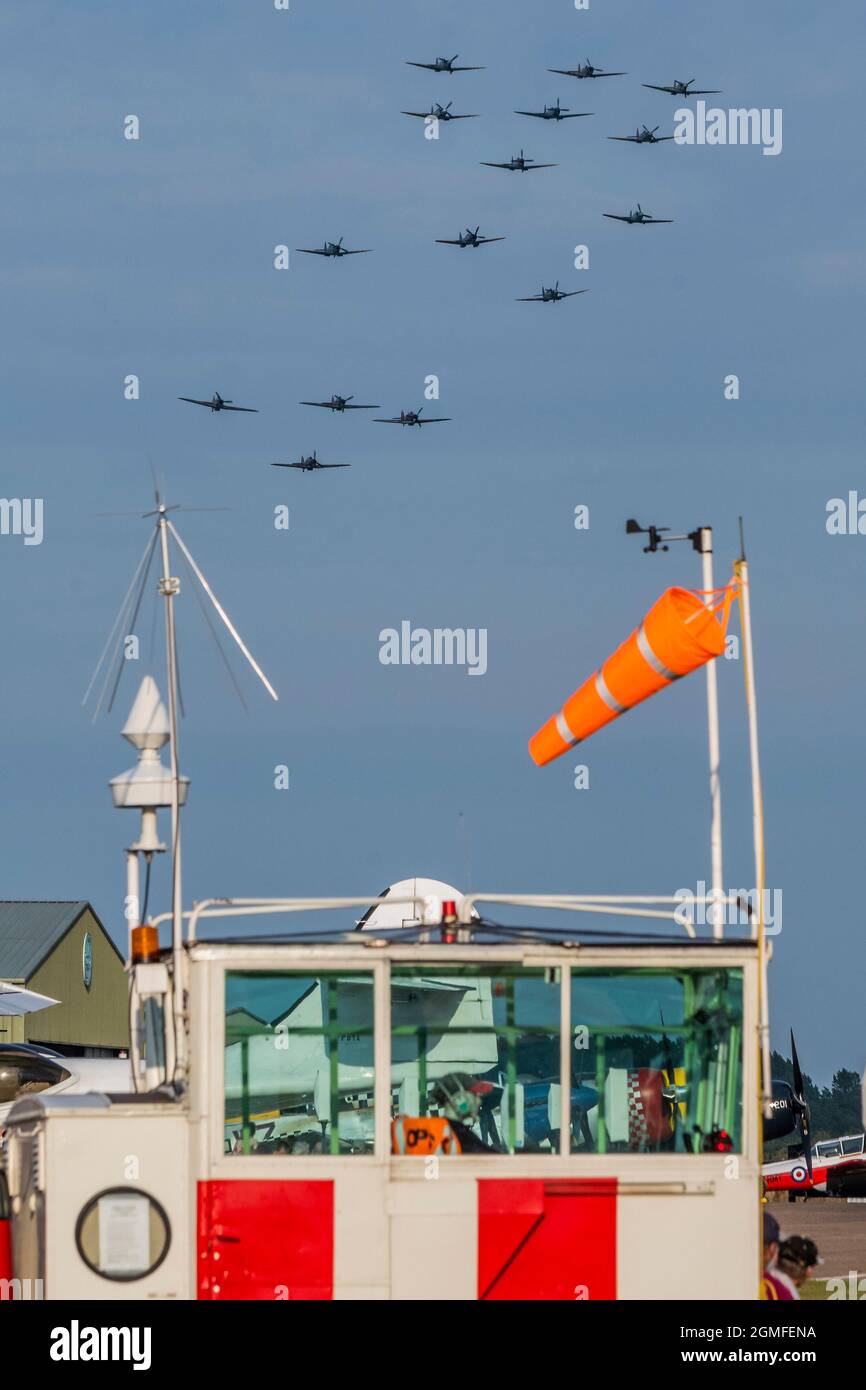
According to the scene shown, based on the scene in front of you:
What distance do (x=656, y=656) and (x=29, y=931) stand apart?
244ft

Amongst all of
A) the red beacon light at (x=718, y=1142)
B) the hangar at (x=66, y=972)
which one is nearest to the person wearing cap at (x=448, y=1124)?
the red beacon light at (x=718, y=1142)

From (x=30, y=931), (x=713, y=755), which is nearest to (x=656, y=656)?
(x=713, y=755)

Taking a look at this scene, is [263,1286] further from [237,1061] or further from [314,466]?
[314,466]

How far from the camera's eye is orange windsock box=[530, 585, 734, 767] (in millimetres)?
11633

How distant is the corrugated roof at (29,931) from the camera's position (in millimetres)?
80438

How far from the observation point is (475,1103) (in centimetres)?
1122

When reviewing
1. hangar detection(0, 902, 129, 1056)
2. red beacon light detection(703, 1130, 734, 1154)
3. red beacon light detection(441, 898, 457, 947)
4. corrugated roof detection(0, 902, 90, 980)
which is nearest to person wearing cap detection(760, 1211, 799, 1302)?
red beacon light detection(703, 1130, 734, 1154)

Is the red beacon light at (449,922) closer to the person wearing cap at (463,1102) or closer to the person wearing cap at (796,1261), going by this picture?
the person wearing cap at (463,1102)

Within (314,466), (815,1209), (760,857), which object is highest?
(314,466)

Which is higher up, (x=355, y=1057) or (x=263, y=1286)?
(x=355, y=1057)

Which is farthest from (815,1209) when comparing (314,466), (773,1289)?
(773,1289)

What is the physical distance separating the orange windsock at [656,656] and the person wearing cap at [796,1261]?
2.97 meters
